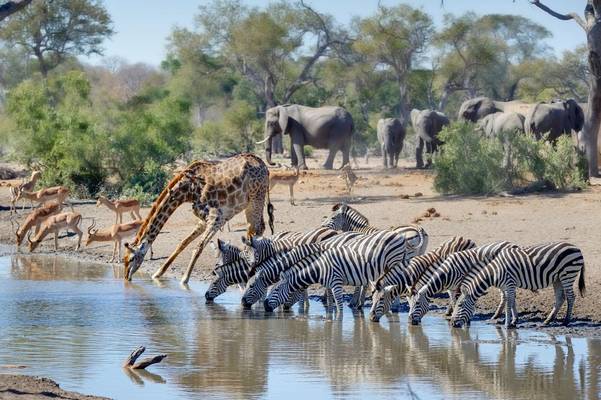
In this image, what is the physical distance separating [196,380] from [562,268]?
13.6 ft

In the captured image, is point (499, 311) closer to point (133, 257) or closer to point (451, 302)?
point (451, 302)

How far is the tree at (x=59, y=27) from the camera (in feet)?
156

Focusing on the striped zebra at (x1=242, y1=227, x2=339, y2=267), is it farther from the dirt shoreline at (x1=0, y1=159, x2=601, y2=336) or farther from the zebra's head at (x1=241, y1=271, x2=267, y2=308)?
the dirt shoreline at (x1=0, y1=159, x2=601, y2=336)

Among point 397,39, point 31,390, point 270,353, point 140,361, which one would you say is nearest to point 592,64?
point 270,353

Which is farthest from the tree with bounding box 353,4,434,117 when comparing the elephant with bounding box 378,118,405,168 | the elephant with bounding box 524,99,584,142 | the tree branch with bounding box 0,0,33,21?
the tree branch with bounding box 0,0,33,21

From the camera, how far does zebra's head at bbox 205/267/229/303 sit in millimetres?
14211

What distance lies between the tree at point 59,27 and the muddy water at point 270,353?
3463 cm

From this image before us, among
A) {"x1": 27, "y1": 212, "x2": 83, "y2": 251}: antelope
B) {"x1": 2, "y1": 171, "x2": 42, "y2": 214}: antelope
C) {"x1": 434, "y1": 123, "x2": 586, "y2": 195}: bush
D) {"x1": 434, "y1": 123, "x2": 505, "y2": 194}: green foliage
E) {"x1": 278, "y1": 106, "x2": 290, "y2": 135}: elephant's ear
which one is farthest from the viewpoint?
{"x1": 278, "y1": 106, "x2": 290, "y2": 135}: elephant's ear

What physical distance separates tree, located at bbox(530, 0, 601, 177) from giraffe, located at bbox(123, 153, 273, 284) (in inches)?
394

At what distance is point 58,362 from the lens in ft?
34.7

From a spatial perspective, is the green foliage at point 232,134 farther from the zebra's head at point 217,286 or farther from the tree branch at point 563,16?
the zebra's head at point 217,286

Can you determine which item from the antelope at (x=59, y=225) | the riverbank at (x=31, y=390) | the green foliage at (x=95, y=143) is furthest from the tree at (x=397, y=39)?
the riverbank at (x=31, y=390)

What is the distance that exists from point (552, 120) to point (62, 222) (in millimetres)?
14499

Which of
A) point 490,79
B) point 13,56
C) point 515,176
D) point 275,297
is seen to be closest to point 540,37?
point 490,79
